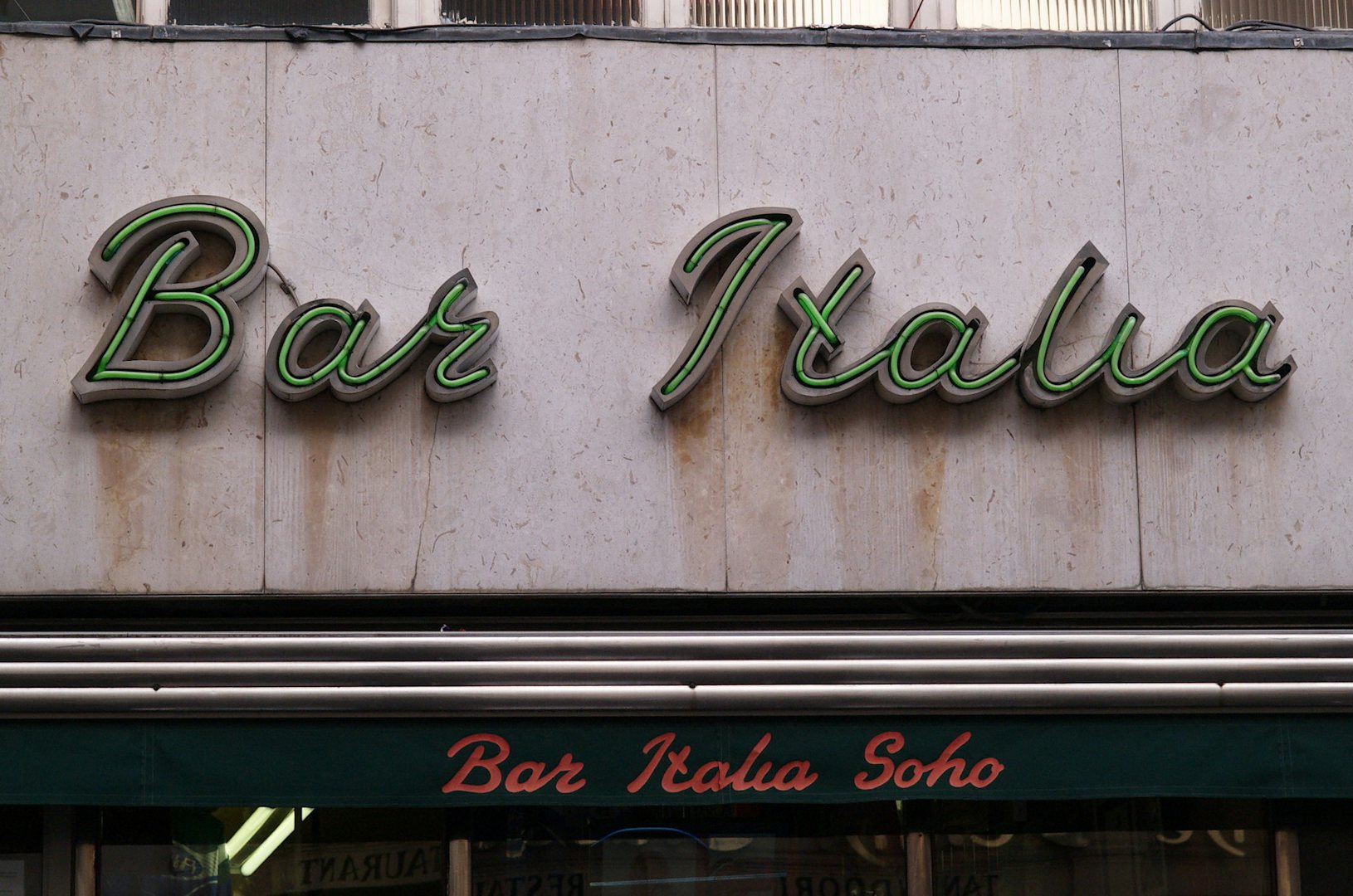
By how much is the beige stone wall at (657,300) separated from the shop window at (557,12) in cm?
46

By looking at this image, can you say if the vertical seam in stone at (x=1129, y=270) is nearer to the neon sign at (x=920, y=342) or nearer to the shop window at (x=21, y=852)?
the neon sign at (x=920, y=342)

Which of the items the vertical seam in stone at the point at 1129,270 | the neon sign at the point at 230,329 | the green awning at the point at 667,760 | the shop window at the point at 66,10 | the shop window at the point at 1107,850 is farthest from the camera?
the shop window at the point at 66,10

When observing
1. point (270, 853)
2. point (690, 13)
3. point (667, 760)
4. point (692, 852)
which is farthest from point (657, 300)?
point (270, 853)

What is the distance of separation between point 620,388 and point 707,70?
1.73m

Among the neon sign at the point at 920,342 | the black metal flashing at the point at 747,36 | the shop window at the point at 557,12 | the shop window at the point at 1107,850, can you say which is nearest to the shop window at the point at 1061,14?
the black metal flashing at the point at 747,36

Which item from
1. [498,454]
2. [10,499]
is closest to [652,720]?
[498,454]

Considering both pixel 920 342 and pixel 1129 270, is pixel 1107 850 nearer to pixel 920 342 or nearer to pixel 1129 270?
pixel 920 342

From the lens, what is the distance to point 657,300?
7020 millimetres

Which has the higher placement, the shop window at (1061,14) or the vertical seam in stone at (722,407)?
the shop window at (1061,14)

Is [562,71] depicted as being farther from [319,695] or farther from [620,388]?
[319,695]

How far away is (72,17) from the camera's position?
736 centimetres

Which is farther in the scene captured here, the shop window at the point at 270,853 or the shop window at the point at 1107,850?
the shop window at the point at 1107,850

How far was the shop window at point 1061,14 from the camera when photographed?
7.75 metres

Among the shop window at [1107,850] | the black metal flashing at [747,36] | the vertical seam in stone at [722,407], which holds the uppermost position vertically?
the black metal flashing at [747,36]
